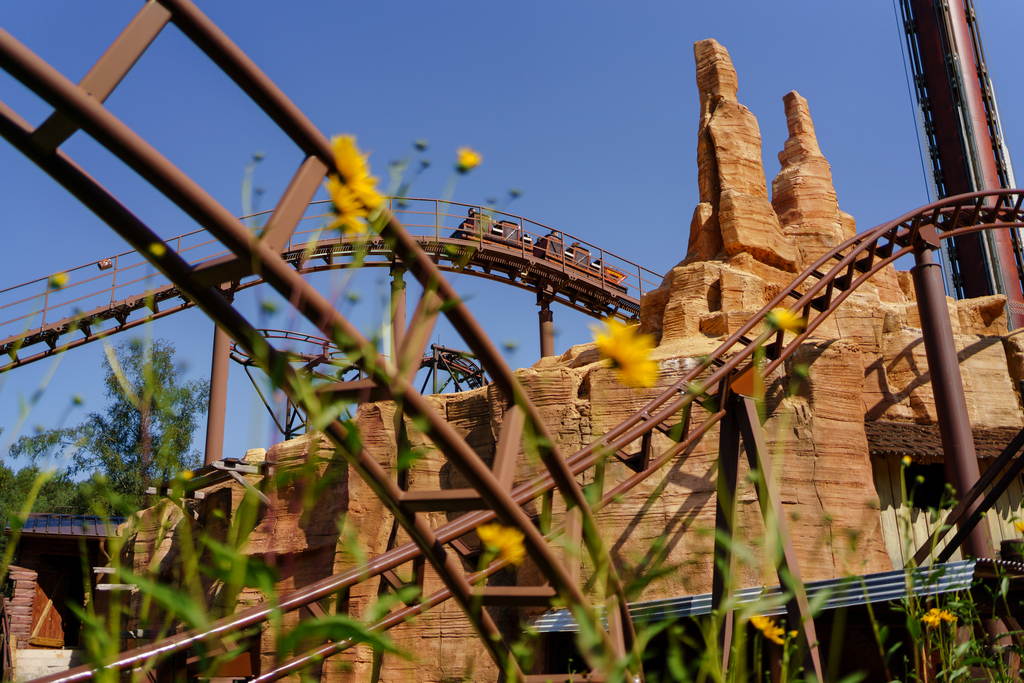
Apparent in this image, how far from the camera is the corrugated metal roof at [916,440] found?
9.64 metres

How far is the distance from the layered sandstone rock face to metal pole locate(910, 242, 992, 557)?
35.7 inches

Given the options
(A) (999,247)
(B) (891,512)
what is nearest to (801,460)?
(B) (891,512)

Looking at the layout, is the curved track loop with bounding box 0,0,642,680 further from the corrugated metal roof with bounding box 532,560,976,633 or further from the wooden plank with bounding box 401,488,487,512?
the corrugated metal roof with bounding box 532,560,976,633

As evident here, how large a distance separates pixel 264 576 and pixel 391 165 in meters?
0.65

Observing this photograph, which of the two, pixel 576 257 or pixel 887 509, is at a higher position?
pixel 576 257

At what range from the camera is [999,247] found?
23312 mm

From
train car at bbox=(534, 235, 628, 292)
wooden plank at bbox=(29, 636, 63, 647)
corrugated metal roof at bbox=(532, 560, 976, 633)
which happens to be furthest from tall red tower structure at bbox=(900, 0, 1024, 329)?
wooden plank at bbox=(29, 636, 63, 647)

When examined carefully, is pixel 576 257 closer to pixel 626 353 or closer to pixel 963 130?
pixel 963 130

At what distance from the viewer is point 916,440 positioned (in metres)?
10.1

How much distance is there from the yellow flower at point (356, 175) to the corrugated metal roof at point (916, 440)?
9414 mm

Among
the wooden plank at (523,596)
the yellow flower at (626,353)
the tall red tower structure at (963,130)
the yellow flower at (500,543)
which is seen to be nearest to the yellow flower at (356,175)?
the yellow flower at (626,353)

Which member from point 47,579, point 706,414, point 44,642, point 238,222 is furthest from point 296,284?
point 47,579

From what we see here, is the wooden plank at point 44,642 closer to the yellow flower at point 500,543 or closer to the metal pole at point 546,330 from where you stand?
the metal pole at point 546,330

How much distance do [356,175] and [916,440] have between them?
1068cm
